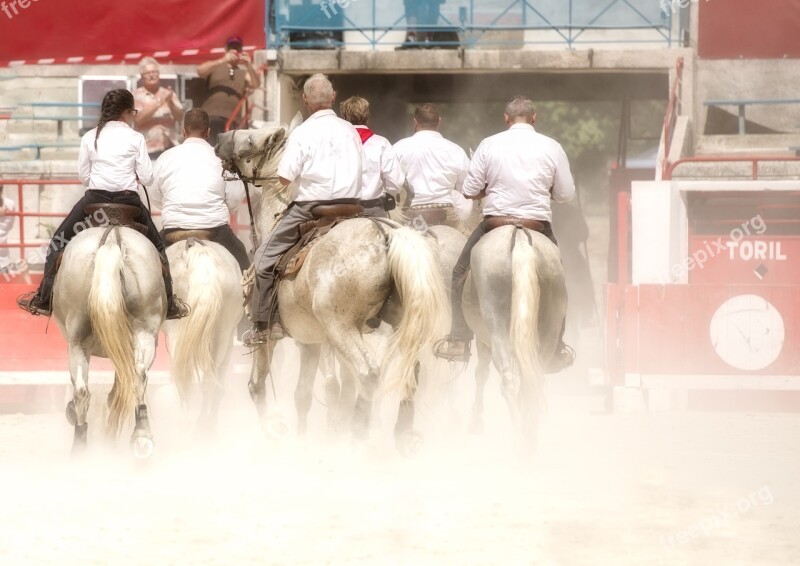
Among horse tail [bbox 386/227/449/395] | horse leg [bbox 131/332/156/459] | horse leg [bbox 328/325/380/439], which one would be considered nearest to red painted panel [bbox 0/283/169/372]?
horse leg [bbox 131/332/156/459]

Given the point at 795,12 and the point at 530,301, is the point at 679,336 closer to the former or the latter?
the point at 530,301

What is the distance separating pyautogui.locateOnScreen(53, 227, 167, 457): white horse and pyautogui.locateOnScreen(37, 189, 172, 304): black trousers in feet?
0.98

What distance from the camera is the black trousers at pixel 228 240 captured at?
11391 mm

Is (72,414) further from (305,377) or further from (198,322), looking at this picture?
(305,377)

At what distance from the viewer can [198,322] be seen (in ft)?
34.8

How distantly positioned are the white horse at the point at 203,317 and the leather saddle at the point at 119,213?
2.71 ft

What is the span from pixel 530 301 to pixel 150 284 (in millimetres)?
2606

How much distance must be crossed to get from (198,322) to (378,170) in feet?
5.94

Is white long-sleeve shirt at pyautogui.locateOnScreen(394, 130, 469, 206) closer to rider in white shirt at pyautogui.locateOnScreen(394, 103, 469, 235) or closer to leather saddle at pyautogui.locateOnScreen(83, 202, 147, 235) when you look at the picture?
rider in white shirt at pyautogui.locateOnScreen(394, 103, 469, 235)

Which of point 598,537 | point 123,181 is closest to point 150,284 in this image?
point 123,181

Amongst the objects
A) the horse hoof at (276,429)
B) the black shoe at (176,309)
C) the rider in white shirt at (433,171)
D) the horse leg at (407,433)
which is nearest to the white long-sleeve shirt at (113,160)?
the black shoe at (176,309)

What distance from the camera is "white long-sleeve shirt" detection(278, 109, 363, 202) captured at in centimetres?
964

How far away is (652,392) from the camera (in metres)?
13.7

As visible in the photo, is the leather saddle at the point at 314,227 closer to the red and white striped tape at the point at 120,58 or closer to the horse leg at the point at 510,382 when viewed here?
the horse leg at the point at 510,382
